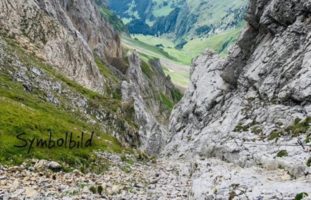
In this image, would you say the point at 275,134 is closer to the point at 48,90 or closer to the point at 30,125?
the point at 30,125

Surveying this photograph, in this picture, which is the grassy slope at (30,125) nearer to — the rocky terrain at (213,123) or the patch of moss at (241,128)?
the rocky terrain at (213,123)

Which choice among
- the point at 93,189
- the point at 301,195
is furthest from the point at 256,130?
the point at 301,195

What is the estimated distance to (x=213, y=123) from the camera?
284 ft

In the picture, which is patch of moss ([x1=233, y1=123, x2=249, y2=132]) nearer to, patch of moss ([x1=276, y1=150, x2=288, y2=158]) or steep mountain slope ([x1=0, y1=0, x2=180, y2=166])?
patch of moss ([x1=276, y1=150, x2=288, y2=158])

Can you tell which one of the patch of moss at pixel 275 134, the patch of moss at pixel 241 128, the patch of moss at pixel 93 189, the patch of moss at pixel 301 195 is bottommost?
the patch of moss at pixel 93 189

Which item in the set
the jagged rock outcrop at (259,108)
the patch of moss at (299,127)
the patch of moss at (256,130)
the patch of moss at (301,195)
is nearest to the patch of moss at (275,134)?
the jagged rock outcrop at (259,108)

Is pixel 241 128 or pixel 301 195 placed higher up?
pixel 241 128

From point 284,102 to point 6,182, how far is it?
36.4m

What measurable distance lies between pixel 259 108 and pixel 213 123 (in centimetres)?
1871

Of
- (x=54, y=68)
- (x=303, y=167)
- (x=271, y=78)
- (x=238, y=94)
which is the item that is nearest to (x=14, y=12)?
(x=54, y=68)

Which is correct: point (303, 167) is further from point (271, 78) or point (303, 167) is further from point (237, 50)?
point (237, 50)

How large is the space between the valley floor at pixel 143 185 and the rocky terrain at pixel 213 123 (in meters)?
0.10

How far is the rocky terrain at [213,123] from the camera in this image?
41.8 m

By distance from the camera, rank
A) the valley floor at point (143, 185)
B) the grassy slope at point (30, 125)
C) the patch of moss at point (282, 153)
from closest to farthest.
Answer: the valley floor at point (143, 185) → the patch of moss at point (282, 153) → the grassy slope at point (30, 125)
